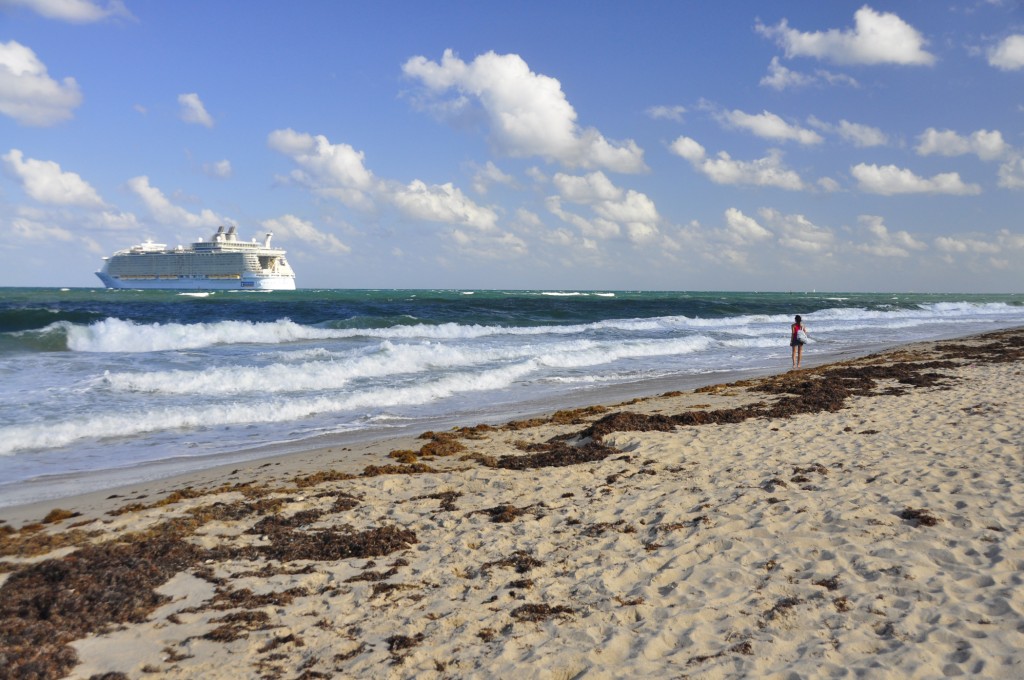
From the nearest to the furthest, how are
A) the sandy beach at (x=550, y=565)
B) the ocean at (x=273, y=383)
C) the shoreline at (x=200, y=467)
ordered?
1. the sandy beach at (x=550, y=565)
2. the shoreline at (x=200, y=467)
3. the ocean at (x=273, y=383)

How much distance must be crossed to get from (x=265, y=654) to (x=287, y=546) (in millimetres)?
1610

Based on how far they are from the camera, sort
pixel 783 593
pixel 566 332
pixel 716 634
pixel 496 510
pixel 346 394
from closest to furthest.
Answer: pixel 716 634 → pixel 783 593 → pixel 496 510 → pixel 346 394 → pixel 566 332

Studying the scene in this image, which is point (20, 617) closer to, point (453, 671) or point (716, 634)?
point (453, 671)

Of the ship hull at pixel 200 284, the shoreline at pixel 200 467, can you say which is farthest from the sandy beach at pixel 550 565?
the ship hull at pixel 200 284

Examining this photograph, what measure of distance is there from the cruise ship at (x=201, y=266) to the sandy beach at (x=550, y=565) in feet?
289

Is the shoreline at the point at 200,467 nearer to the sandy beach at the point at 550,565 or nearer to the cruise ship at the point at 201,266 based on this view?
the sandy beach at the point at 550,565

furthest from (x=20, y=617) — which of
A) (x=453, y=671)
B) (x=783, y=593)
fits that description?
(x=783, y=593)

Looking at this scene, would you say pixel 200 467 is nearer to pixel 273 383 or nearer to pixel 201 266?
pixel 273 383

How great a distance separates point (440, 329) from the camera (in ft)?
101

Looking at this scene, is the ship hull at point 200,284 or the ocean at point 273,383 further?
the ship hull at point 200,284

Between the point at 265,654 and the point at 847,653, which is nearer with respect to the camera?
the point at 847,653

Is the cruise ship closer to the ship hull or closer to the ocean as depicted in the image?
the ship hull

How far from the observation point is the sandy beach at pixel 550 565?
359 cm

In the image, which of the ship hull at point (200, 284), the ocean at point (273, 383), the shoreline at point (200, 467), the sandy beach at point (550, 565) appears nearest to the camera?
the sandy beach at point (550, 565)
